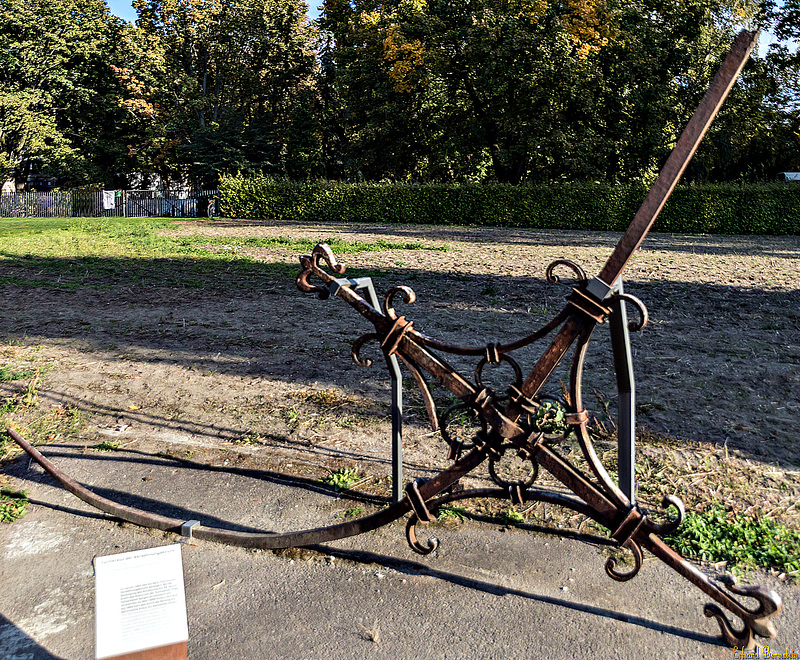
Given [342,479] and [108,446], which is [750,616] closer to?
[342,479]

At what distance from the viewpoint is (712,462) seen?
3736mm

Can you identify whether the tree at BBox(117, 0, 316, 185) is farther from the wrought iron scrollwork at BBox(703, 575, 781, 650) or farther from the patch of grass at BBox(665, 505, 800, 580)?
the wrought iron scrollwork at BBox(703, 575, 781, 650)

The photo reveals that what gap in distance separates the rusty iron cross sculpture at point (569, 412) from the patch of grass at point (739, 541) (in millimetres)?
451

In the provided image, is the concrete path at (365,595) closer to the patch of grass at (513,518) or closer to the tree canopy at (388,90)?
the patch of grass at (513,518)

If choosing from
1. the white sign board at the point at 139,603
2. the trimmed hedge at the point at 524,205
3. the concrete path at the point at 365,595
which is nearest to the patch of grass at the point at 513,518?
the concrete path at the point at 365,595

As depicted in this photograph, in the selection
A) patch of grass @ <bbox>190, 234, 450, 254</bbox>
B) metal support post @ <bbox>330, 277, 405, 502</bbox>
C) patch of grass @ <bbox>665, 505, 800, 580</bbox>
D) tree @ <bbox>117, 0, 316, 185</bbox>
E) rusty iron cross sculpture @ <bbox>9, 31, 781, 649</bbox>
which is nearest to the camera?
rusty iron cross sculpture @ <bbox>9, 31, 781, 649</bbox>

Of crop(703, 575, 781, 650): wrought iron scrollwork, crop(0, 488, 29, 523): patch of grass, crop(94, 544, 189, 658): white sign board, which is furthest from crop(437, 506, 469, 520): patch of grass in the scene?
crop(0, 488, 29, 523): patch of grass

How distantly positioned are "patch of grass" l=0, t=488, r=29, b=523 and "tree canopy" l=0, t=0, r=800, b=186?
1099 inches

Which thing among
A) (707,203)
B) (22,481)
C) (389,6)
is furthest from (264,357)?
(389,6)

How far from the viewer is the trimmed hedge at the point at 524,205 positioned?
25.5 metres

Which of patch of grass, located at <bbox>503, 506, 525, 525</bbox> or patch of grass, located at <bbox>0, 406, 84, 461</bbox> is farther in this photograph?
patch of grass, located at <bbox>0, 406, 84, 461</bbox>

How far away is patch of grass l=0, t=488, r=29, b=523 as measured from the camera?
3166 millimetres

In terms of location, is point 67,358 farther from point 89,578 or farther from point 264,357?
point 89,578

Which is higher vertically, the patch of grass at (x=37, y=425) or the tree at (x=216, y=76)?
the tree at (x=216, y=76)
